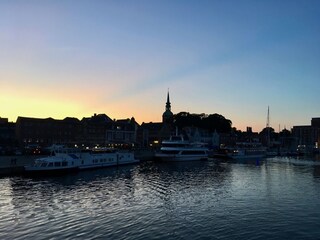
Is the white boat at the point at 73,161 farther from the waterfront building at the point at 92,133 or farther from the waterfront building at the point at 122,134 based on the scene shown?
the waterfront building at the point at 122,134

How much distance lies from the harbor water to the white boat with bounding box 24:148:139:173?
12.8 meters

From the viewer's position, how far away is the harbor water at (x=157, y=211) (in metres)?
30.7

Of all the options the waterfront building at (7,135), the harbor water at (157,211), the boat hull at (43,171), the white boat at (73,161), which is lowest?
the harbor water at (157,211)

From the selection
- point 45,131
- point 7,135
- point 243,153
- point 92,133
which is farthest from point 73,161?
point 243,153

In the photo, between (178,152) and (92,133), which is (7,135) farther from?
(178,152)

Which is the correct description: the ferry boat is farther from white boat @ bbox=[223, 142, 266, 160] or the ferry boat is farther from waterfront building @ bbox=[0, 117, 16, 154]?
waterfront building @ bbox=[0, 117, 16, 154]

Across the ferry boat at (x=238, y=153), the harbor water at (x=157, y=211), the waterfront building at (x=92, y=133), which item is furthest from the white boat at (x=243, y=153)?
the harbor water at (x=157, y=211)

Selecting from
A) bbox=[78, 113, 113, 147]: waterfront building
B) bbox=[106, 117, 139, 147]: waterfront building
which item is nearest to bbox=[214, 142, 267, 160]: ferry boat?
bbox=[106, 117, 139, 147]: waterfront building

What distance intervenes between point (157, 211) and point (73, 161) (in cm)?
4727

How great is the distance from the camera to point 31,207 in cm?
4044

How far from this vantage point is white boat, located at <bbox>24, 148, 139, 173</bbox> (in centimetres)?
7406

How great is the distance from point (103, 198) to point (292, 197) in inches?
1025

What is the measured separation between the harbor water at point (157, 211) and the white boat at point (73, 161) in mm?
12795

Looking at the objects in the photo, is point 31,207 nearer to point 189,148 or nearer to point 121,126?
point 189,148
